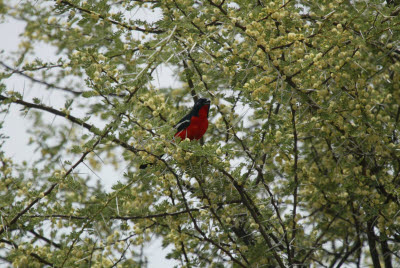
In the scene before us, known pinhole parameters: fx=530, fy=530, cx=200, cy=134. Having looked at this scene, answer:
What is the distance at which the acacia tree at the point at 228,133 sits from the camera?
3752 mm

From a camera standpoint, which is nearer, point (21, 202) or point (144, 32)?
point (21, 202)

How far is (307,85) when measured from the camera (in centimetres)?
423

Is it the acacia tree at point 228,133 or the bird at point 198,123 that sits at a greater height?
the bird at point 198,123

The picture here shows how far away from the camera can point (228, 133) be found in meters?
4.18

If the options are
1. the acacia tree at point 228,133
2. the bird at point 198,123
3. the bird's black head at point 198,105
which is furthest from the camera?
the bird at point 198,123

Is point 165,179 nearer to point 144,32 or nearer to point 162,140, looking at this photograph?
point 162,140

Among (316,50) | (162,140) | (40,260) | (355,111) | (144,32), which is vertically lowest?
(40,260)

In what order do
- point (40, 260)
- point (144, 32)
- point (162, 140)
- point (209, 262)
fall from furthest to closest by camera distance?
point (209, 262)
point (144, 32)
point (40, 260)
point (162, 140)

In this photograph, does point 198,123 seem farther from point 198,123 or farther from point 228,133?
point 228,133

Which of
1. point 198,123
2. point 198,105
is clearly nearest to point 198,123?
point 198,123

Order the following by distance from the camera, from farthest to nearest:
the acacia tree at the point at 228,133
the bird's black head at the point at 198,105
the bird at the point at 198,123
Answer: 1. the bird at the point at 198,123
2. the bird's black head at the point at 198,105
3. the acacia tree at the point at 228,133

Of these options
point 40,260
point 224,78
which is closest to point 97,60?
point 224,78

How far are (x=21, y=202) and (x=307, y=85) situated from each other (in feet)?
7.98

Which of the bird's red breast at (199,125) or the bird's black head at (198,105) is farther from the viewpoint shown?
the bird's red breast at (199,125)
